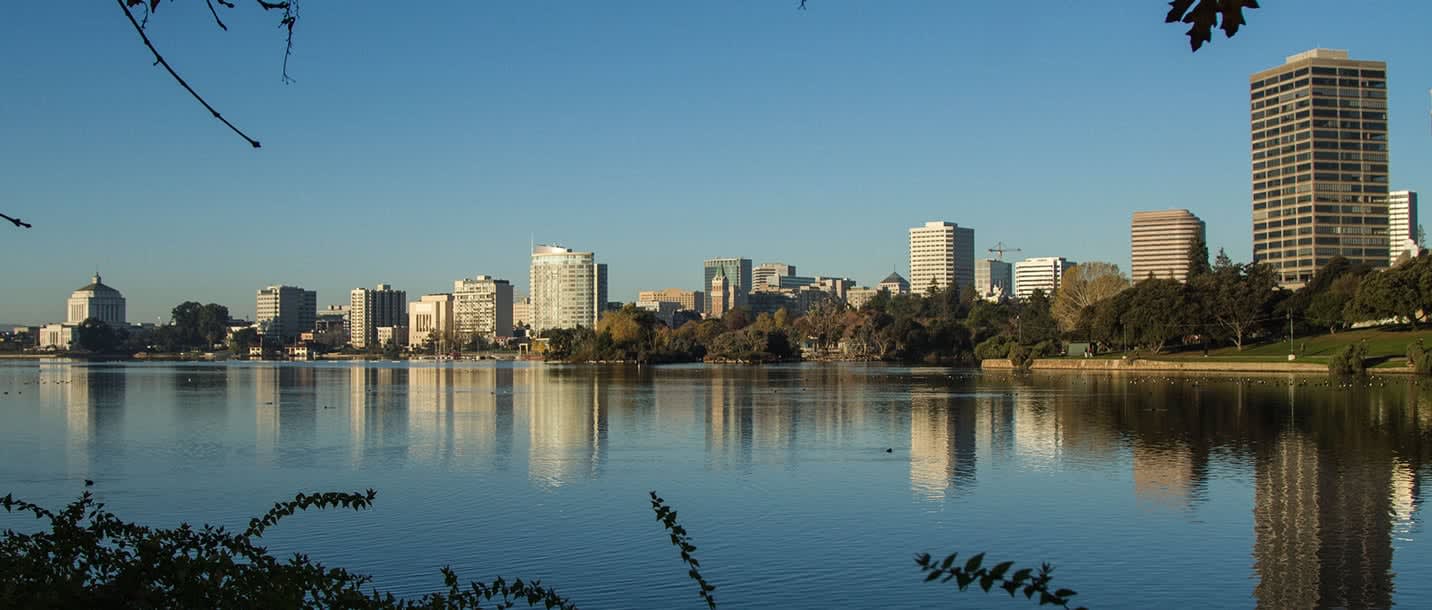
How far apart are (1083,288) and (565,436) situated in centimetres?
8664

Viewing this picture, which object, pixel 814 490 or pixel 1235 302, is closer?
pixel 814 490

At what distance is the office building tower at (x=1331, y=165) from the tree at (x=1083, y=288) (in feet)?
158

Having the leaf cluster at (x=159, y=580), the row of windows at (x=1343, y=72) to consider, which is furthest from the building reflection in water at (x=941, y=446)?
the row of windows at (x=1343, y=72)

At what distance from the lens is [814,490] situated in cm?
2294

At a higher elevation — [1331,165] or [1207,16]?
[1331,165]

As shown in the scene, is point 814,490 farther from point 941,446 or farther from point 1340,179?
point 1340,179

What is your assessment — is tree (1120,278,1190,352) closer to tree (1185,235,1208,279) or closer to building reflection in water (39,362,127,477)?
tree (1185,235,1208,279)

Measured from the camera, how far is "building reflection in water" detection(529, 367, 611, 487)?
25844mm

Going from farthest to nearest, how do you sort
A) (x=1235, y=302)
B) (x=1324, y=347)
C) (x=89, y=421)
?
(x=1235, y=302)
(x=1324, y=347)
(x=89, y=421)

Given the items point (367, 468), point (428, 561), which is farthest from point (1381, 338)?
point (428, 561)

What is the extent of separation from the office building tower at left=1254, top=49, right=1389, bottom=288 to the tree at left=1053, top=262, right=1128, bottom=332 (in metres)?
48.3

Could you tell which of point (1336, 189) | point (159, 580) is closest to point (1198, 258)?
point (1336, 189)

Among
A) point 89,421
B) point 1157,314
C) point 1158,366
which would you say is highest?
point 1157,314

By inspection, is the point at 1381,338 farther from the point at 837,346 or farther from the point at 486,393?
the point at 837,346
